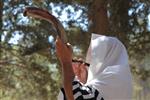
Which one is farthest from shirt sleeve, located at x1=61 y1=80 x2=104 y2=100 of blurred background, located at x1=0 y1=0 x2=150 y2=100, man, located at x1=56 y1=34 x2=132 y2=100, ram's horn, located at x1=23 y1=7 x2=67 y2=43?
blurred background, located at x1=0 y1=0 x2=150 y2=100

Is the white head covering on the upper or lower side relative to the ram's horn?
lower

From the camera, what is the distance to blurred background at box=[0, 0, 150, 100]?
33.4ft

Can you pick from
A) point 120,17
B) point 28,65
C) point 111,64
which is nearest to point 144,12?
point 120,17

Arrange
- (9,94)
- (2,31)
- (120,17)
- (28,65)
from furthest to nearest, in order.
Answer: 1. (9,94)
2. (28,65)
3. (2,31)
4. (120,17)

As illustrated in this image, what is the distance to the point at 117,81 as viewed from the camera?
6.87 ft

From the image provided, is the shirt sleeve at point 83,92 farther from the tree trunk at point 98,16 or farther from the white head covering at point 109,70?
the tree trunk at point 98,16

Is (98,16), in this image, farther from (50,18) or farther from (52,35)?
(50,18)

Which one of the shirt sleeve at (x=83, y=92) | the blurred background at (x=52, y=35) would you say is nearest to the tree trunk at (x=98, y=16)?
the blurred background at (x=52, y=35)

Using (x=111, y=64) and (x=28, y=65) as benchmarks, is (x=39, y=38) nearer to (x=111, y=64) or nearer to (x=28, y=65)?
(x=28, y=65)

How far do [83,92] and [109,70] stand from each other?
0.21 metres

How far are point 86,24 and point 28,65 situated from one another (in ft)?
7.49

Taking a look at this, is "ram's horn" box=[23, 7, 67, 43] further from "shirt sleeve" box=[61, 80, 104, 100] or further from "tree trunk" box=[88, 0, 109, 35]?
"tree trunk" box=[88, 0, 109, 35]

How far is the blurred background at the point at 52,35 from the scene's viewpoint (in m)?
10.2

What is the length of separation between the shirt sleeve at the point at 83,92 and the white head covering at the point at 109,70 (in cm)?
5
